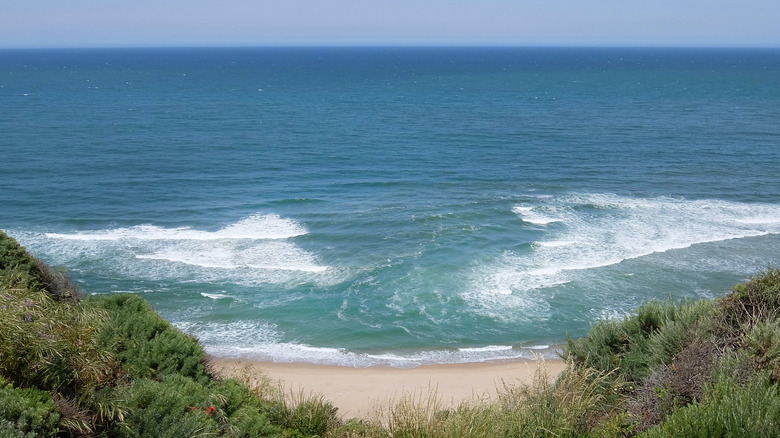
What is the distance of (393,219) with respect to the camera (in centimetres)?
3381

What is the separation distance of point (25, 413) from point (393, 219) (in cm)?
2770

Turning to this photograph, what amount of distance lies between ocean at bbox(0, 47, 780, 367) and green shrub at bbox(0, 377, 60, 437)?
12.5m

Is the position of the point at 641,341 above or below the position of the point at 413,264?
above

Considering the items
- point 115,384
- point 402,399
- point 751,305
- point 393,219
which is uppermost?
point 751,305

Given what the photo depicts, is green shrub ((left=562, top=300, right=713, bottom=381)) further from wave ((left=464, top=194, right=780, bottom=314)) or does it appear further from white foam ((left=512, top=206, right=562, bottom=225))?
white foam ((left=512, top=206, right=562, bottom=225))

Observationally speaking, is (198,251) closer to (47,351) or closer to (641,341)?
(47,351)

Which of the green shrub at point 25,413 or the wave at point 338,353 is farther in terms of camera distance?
the wave at point 338,353

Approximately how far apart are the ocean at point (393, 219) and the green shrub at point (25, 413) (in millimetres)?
12535

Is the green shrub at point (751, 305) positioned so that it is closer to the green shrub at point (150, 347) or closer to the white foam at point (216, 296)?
the green shrub at point (150, 347)

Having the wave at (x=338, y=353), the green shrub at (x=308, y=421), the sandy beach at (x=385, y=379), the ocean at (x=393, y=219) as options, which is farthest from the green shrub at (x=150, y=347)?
the ocean at (x=393, y=219)

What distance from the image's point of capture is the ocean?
77.3 ft

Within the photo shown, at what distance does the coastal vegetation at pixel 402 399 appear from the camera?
7.20m

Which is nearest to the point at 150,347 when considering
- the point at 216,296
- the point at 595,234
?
the point at 216,296

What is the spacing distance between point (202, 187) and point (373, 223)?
14.4 metres
